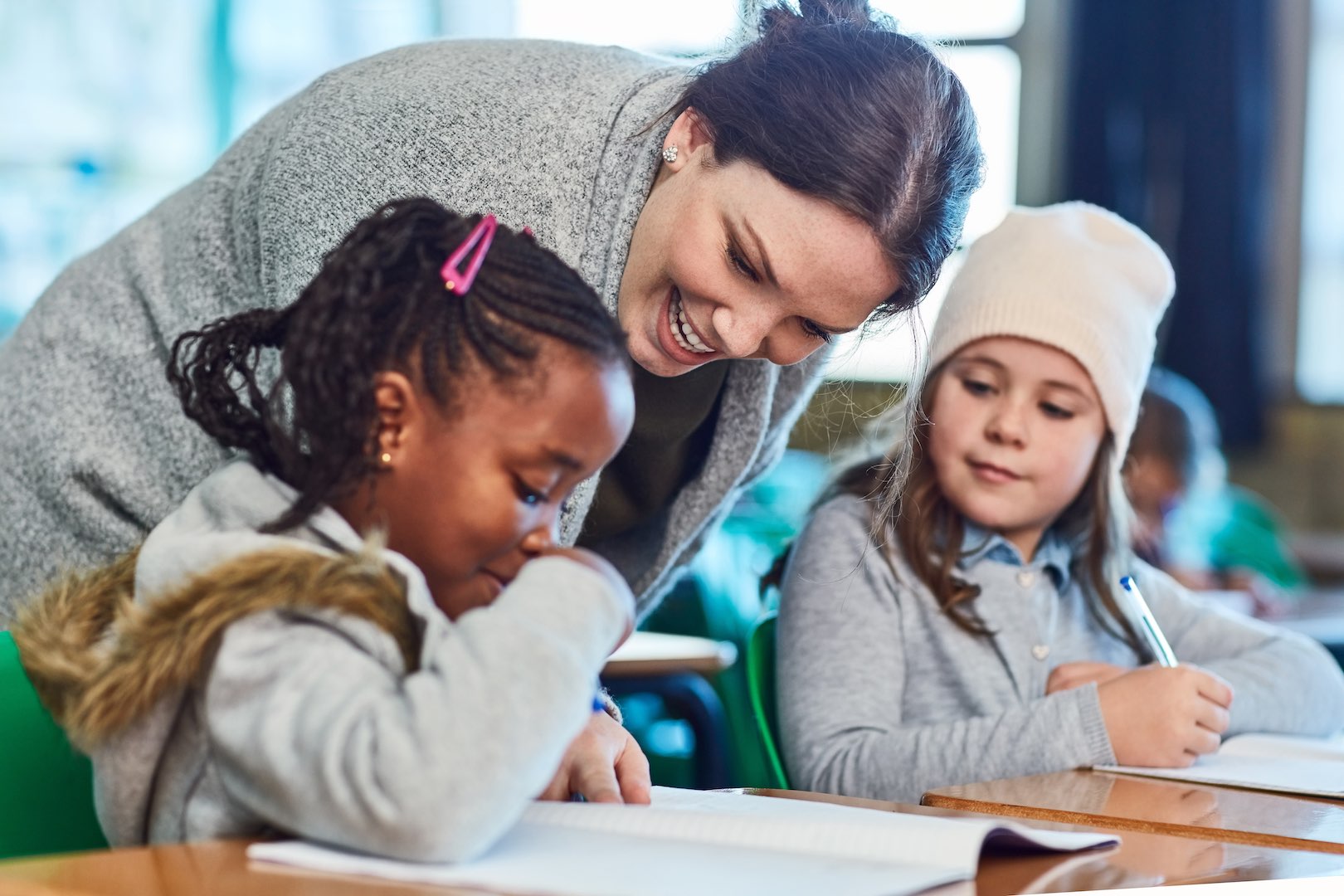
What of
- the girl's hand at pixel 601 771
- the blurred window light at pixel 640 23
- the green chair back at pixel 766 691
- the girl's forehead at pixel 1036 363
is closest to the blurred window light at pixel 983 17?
the blurred window light at pixel 640 23

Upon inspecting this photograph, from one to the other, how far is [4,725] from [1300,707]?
1.18 m

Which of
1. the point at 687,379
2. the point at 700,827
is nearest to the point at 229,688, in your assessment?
the point at 700,827

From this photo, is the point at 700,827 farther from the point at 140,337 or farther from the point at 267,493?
the point at 140,337

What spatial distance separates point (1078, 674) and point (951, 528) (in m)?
0.21

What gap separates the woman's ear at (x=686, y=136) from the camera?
3.48 feet

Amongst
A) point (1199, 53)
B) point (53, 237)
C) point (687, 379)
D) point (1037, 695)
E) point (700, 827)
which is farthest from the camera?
point (1199, 53)

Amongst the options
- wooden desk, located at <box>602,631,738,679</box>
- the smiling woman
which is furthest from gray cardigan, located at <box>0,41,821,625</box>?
wooden desk, located at <box>602,631,738,679</box>

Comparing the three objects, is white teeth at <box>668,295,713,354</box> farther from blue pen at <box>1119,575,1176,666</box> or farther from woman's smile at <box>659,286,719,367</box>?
blue pen at <box>1119,575,1176,666</box>

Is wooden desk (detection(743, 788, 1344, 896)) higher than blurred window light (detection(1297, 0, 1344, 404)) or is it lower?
higher

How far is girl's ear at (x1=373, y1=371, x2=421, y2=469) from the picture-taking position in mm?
655

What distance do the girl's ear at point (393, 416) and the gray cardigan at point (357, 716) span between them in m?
0.04

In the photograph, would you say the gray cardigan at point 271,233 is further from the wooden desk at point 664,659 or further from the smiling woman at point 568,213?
the wooden desk at point 664,659

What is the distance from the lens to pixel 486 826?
604mm

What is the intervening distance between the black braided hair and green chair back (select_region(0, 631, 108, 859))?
8.7 inches
